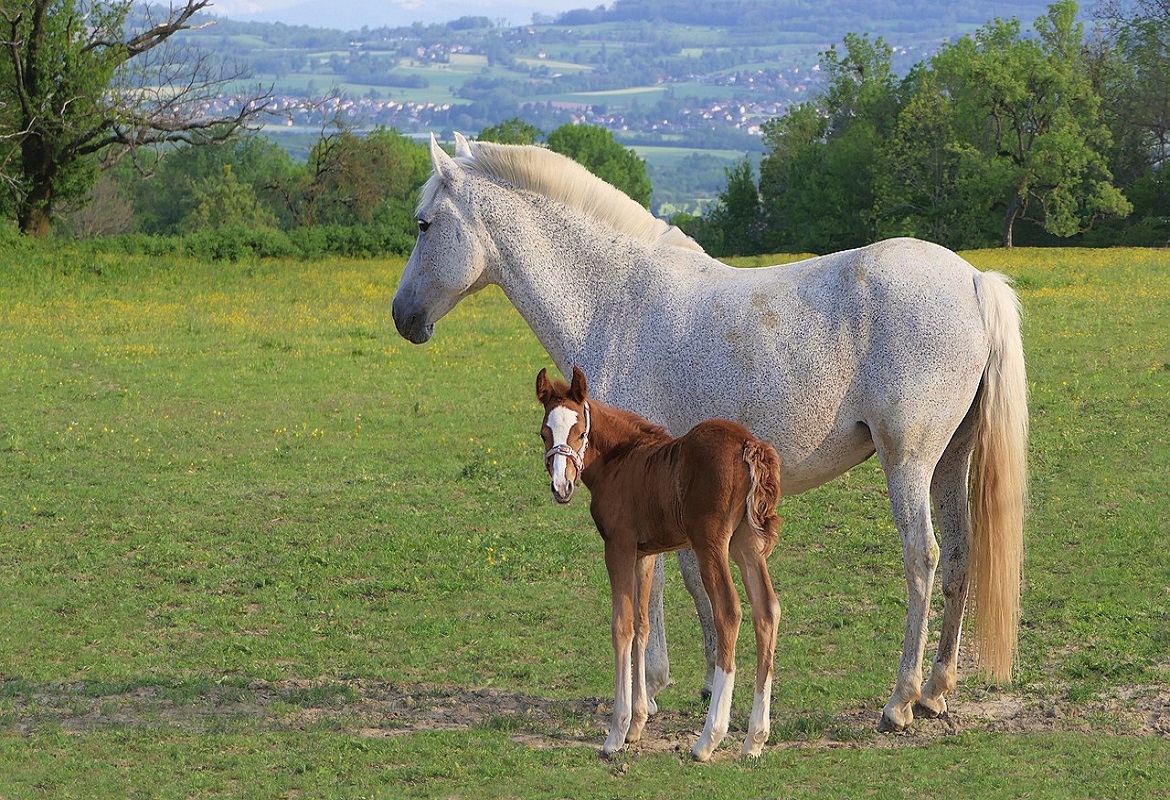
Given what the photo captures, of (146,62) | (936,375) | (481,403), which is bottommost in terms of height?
(481,403)

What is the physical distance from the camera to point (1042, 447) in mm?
12375

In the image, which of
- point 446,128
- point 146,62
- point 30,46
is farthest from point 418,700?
point 446,128

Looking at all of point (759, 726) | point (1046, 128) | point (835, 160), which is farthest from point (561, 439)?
point (835, 160)

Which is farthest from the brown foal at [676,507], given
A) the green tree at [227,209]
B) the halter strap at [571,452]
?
the green tree at [227,209]

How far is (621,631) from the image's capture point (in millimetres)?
6031

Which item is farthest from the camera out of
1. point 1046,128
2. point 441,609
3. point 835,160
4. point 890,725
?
point 835,160

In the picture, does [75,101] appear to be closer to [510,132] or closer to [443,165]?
[443,165]

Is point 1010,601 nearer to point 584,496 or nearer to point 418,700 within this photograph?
point 418,700

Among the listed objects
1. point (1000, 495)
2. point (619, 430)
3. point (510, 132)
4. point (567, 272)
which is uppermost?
point (510, 132)

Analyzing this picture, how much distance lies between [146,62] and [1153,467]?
34.7m

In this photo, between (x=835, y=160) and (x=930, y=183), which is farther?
(x=835, y=160)

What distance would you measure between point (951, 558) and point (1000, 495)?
485 millimetres

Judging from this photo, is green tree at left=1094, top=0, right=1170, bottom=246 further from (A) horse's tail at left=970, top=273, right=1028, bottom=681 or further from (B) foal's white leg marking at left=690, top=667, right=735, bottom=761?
(B) foal's white leg marking at left=690, top=667, right=735, bottom=761

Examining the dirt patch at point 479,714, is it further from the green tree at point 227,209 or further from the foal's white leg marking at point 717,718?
the green tree at point 227,209
